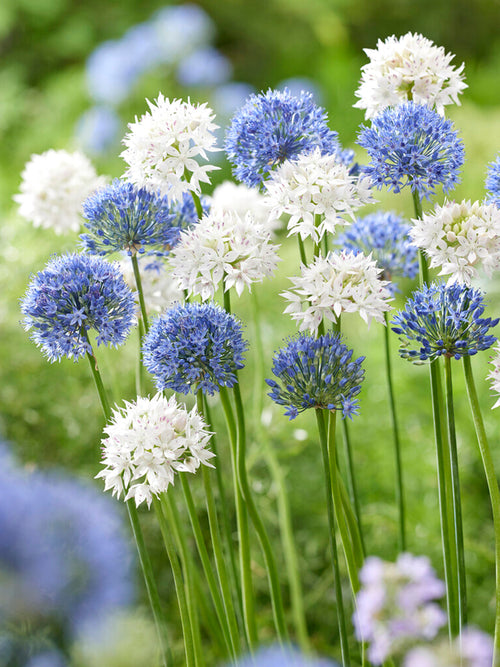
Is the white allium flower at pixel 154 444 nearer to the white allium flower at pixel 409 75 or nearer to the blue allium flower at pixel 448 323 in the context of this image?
the blue allium flower at pixel 448 323

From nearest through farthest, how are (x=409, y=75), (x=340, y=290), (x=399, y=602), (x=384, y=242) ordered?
(x=399, y=602)
(x=340, y=290)
(x=409, y=75)
(x=384, y=242)

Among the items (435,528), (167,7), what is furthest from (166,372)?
(167,7)

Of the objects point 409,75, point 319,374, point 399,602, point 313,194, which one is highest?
point 409,75

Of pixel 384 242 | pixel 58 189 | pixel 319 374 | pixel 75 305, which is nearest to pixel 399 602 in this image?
pixel 319 374

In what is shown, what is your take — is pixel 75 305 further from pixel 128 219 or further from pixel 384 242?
pixel 384 242

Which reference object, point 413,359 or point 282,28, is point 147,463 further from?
point 282,28

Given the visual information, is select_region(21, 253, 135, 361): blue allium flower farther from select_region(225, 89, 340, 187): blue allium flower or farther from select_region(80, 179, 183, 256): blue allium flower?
select_region(225, 89, 340, 187): blue allium flower

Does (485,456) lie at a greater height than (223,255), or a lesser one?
lesser
